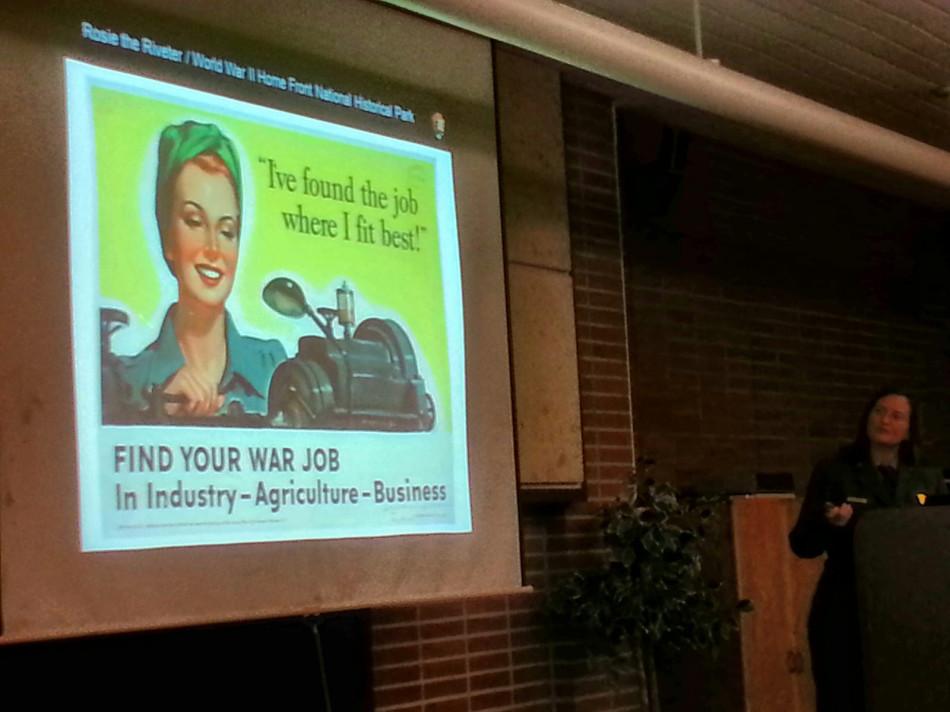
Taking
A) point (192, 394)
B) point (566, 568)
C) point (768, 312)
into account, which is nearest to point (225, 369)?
point (192, 394)

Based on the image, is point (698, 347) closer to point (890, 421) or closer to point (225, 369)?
point (890, 421)

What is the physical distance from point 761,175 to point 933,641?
344 cm

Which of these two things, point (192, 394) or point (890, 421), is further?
point (890, 421)

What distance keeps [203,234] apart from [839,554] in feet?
6.76

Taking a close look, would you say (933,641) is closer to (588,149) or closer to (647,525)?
(647,525)

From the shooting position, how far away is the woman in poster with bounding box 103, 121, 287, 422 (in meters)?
2.29

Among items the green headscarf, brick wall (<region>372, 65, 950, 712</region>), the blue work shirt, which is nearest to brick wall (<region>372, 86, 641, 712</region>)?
brick wall (<region>372, 65, 950, 712</region>)

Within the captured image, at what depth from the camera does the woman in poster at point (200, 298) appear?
229 centimetres

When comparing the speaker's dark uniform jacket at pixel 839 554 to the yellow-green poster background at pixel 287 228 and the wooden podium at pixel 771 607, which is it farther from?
the yellow-green poster background at pixel 287 228

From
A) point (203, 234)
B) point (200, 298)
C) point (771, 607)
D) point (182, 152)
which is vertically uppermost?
point (182, 152)

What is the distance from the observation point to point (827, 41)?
12.8 ft

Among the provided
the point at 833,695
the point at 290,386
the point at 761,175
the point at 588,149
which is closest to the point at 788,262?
the point at 761,175

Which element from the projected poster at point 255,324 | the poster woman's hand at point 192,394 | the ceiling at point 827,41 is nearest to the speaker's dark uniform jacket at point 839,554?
the projected poster at point 255,324

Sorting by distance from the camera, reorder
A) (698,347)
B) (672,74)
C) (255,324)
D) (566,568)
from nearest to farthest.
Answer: (255,324)
(672,74)
(566,568)
(698,347)
